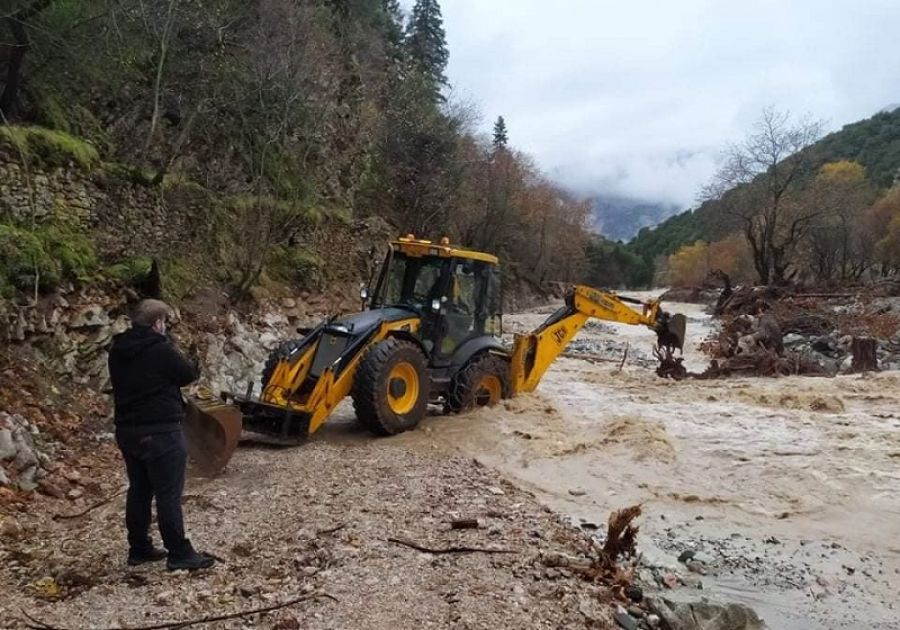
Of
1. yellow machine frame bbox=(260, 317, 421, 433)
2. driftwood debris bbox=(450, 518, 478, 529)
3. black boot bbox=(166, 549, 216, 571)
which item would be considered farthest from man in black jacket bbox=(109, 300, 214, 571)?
yellow machine frame bbox=(260, 317, 421, 433)

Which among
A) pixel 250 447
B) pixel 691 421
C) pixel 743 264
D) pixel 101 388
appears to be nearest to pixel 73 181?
pixel 101 388

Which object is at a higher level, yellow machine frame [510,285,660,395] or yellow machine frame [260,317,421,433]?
yellow machine frame [510,285,660,395]

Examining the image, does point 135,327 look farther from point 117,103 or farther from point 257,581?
point 117,103

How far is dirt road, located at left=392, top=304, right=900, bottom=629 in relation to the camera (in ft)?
18.4

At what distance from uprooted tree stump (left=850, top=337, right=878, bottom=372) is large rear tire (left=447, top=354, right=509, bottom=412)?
30.3 feet

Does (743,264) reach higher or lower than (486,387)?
higher

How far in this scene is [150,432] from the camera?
462 cm

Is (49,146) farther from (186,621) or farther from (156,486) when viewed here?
(186,621)

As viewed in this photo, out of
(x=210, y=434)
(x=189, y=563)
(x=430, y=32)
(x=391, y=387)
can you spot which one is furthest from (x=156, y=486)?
(x=430, y=32)

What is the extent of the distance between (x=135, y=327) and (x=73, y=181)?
681 cm

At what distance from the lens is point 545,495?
7312mm

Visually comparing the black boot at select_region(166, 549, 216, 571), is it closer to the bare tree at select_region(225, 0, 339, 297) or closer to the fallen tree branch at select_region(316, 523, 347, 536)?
the fallen tree branch at select_region(316, 523, 347, 536)

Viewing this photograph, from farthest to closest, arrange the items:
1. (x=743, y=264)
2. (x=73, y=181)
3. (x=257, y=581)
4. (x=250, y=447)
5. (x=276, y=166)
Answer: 1. (x=743, y=264)
2. (x=276, y=166)
3. (x=73, y=181)
4. (x=250, y=447)
5. (x=257, y=581)

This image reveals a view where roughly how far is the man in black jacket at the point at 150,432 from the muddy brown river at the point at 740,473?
3.48m
